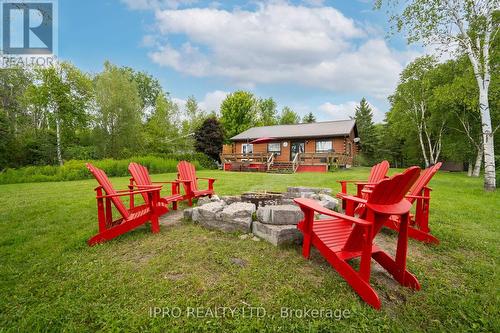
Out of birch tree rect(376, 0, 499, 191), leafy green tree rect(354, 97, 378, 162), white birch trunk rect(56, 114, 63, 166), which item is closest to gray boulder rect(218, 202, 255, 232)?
birch tree rect(376, 0, 499, 191)

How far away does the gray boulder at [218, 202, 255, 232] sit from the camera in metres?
3.42

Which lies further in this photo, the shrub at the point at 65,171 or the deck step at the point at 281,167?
the deck step at the point at 281,167

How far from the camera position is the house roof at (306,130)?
18.4 m

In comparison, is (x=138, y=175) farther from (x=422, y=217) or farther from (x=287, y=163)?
(x=287, y=163)

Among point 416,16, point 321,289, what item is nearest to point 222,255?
point 321,289

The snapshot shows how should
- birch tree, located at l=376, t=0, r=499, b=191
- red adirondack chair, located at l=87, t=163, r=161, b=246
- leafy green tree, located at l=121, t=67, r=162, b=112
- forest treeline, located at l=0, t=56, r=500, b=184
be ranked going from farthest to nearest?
1. leafy green tree, located at l=121, t=67, r=162, b=112
2. forest treeline, located at l=0, t=56, r=500, b=184
3. birch tree, located at l=376, t=0, r=499, b=191
4. red adirondack chair, located at l=87, t=163, r=161, b=246

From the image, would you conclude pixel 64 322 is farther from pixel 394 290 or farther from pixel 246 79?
pixel 246 79

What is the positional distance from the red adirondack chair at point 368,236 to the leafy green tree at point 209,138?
22.1 m

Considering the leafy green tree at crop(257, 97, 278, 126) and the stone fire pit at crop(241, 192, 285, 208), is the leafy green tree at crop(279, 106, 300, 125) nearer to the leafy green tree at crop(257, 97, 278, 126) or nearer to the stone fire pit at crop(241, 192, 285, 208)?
the leafy green tree at crop(257, 97, 278, 126)

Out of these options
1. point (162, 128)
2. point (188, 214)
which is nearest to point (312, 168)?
point (188, 214)

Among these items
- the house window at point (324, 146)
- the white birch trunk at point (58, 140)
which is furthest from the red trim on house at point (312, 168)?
the white birch trunk at point (58, 140)

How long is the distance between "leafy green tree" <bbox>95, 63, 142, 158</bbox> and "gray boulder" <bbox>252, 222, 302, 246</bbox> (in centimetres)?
1765

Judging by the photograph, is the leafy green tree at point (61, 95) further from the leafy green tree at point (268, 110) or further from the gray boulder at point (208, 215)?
the leafy green tree at point (268, 110)

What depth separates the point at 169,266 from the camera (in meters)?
2.48
